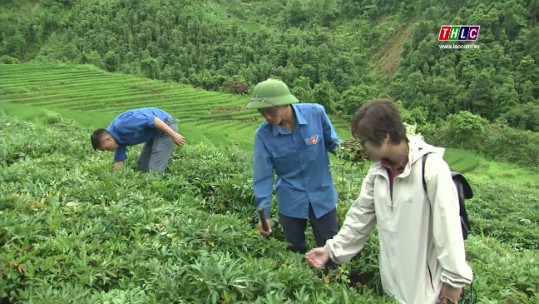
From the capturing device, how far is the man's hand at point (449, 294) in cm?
208

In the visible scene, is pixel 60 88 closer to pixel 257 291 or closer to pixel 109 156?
pixel 109 156

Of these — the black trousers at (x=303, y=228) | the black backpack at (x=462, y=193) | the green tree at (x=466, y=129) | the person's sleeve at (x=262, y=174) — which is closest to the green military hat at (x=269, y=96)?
the person's sleeve at (x=262, y=174)

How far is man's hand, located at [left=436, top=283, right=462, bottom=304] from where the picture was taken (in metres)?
2.08

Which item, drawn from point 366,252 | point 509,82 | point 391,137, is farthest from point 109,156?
point 509,82

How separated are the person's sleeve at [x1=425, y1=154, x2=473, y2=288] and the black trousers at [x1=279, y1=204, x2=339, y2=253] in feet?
4.53

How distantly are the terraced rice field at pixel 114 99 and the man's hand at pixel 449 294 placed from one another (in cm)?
2506

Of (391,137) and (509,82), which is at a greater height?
(391,137)

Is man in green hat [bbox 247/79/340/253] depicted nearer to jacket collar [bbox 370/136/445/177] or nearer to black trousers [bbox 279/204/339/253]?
black trousers [bbox 279/204/339/253]

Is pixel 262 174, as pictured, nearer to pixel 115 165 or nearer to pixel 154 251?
pixel 154 251

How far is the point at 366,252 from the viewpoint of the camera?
123 inches

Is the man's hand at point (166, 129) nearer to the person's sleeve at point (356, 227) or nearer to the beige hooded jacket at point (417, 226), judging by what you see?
the person's sleeve at point (356, 227)

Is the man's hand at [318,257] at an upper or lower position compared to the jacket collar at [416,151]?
lower

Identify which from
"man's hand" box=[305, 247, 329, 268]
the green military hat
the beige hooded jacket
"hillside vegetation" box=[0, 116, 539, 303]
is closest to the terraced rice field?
"hillside vegetation" box=[0, 116, 539, 303]

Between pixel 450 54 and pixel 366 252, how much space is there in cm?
5325
